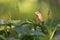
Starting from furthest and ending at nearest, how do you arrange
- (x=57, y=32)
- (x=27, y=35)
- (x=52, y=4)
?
(x=52, y=4) < (x=57, y=32) < (x=27, y=35)

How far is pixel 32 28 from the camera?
1.14m

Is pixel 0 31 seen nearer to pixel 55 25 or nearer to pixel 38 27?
pixel 38 27

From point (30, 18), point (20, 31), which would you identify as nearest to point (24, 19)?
point (30, 18)

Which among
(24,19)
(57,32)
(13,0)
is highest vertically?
(13,0)

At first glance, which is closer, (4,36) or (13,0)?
(4,36)

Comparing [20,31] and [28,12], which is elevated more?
[28,12]

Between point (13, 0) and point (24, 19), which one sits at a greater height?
point (13, 0)

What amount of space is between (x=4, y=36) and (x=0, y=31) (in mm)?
63

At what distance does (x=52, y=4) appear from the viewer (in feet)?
4.35

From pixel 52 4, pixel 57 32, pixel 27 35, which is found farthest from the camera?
pixel 52 4

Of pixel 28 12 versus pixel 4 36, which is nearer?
pixel 4 36

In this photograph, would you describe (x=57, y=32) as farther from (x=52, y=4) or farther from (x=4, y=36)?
(x=4, y=36)

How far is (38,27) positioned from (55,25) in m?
0.13

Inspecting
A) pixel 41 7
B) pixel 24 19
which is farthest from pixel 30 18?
pixel 41 7
